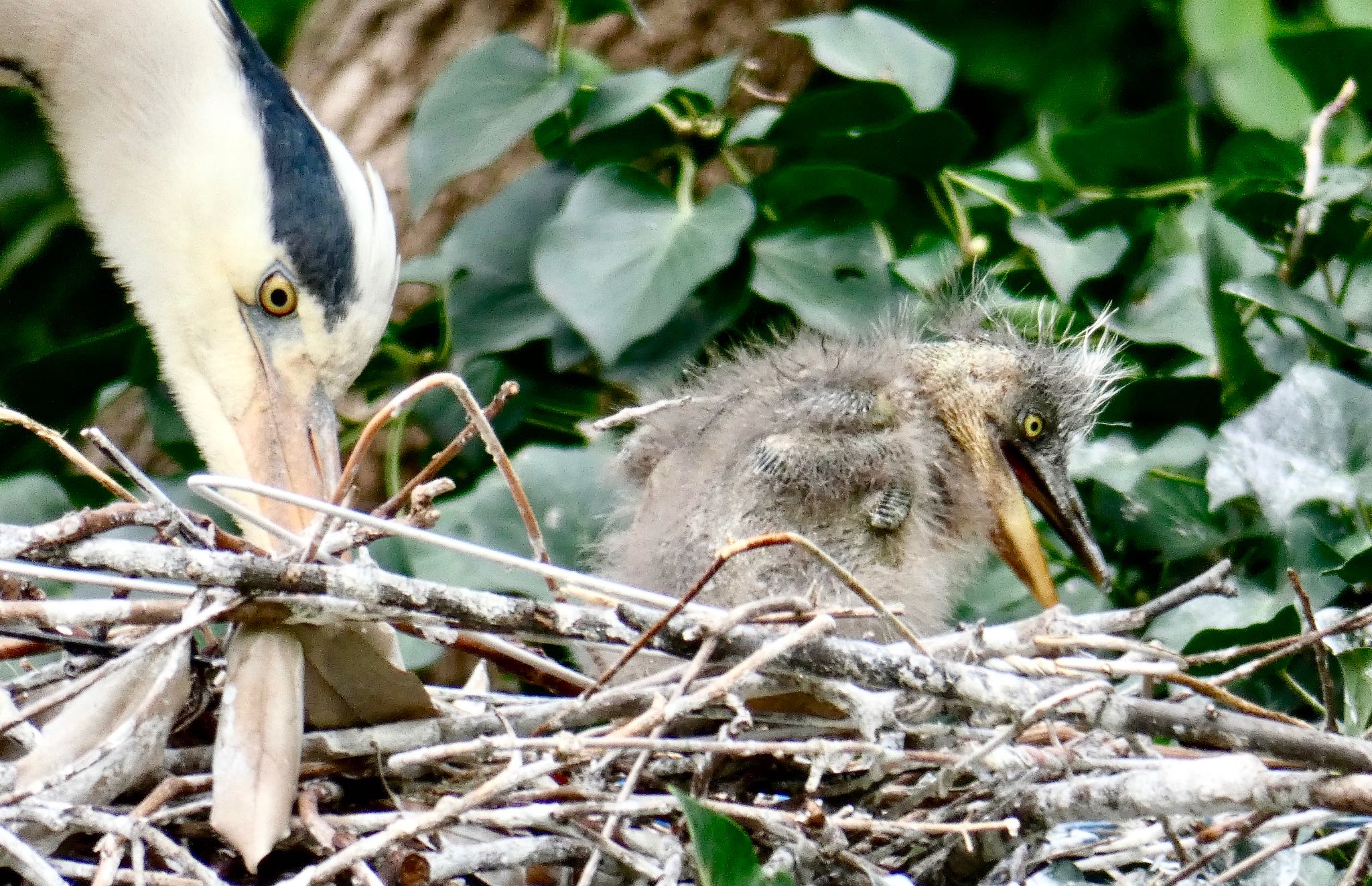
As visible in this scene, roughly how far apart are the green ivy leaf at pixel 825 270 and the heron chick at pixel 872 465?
5.1 inches

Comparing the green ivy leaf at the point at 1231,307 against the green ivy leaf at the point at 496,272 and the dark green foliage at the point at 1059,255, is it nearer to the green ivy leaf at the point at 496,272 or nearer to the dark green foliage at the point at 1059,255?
the dark green foliage at the point at 1059,255

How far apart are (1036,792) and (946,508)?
2.13ft

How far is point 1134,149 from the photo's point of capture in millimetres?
2332

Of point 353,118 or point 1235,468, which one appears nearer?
point 1235,468

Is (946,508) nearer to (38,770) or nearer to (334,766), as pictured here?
(334,766)

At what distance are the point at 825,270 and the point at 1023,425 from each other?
40 centimetres

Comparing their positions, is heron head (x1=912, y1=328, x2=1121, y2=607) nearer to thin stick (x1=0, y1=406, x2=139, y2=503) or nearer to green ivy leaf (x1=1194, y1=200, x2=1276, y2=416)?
green ivy leaf (x1=1194, y1=200, x2=1276, y2=416)

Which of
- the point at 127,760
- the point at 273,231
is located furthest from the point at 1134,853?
the point at 273,231

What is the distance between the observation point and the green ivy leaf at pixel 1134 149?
2.29 meters

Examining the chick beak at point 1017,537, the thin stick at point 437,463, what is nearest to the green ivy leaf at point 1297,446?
the chick beak at point 1017,537

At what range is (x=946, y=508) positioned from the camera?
1935 mm

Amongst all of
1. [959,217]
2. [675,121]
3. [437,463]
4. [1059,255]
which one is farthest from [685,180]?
[437,463]

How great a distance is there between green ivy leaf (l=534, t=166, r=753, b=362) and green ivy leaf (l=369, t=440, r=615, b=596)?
180 millimetres

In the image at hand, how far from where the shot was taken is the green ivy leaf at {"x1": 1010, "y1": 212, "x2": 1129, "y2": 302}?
6.97 ft
